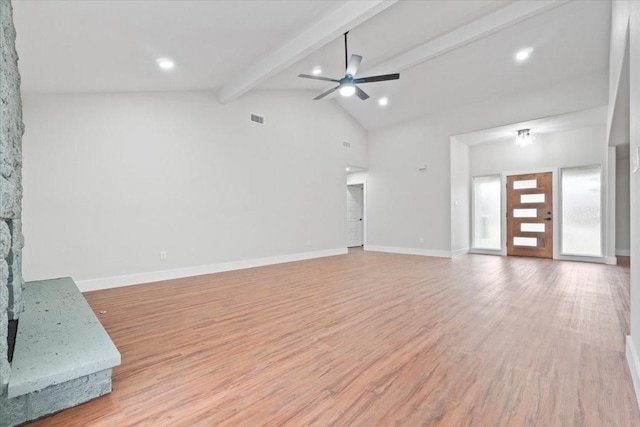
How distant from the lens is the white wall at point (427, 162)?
5.58m

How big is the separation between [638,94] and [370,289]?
3.17 m

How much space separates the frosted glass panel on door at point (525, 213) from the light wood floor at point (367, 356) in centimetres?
300

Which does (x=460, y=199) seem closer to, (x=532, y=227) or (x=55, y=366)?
(x=532, y=227)

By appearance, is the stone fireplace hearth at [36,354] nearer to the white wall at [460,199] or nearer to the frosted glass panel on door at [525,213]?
the white wall at [460,199]

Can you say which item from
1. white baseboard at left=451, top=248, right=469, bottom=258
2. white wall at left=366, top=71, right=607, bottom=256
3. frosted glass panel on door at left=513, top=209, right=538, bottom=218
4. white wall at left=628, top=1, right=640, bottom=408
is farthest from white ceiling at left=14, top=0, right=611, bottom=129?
white baseboard at left=451, top=248, right=469, bottom=258

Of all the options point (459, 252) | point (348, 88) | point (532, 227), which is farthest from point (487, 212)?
point (348, 88)

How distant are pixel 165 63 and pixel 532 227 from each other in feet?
26.2

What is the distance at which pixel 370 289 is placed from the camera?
4141mm

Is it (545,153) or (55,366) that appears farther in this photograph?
(545,153)

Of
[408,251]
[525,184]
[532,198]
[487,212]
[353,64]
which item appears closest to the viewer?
[353,64]

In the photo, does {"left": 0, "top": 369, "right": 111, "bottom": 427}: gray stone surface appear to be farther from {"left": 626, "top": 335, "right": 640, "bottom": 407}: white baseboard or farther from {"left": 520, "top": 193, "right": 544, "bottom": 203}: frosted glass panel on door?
{"left": 520, "top": 193, "right": 544, "bottom": 203}: frosted glass panel on door

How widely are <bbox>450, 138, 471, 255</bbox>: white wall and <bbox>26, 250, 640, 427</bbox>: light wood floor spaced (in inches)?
116

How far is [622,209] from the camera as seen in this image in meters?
6.62

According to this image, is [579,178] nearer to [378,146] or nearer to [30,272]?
[378,146]
